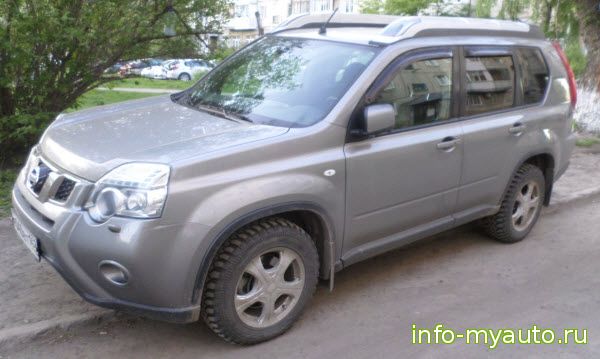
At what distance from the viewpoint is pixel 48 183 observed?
3.31m

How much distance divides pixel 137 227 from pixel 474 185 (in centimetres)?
270

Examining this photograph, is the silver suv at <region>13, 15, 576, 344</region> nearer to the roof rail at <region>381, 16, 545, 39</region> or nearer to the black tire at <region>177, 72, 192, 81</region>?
the roof rail at <region>381, 16, 545, 39</region>

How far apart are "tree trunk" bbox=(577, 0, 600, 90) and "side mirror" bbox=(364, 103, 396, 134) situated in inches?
298

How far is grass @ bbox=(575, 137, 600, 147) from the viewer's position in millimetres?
9117

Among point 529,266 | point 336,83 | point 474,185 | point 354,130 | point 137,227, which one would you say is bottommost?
point 529,266

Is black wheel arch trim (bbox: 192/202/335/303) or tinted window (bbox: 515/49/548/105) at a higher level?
tinted window (bbox: 515/49/548/105)

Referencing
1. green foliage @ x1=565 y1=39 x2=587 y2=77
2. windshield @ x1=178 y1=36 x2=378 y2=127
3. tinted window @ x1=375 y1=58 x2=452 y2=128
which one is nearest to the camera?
windshield @ x1=178 y1=36 x2=378 y2=127

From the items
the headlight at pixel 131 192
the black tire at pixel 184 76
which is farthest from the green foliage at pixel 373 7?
the headlight at pixel 131 192

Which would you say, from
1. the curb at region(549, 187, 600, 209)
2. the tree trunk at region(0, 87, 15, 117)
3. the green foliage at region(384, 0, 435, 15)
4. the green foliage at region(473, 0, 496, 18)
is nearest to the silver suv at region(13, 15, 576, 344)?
the curb at region(549, 187, 600, 209)

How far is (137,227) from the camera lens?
2.93 metres

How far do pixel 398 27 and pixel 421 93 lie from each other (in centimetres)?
49

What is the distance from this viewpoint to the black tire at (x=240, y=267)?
322 centimetres

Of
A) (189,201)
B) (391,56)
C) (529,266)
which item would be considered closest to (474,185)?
(529,266)

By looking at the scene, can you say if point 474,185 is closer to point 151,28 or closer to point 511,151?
point 511,151
